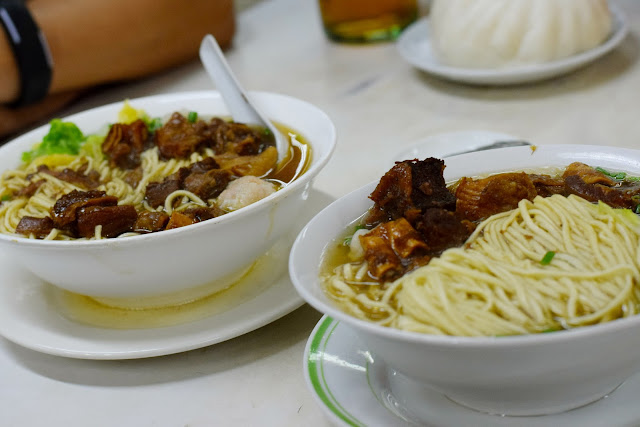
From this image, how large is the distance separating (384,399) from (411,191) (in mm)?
317

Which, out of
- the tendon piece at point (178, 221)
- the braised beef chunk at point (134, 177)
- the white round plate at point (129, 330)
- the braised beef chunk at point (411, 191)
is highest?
the braised beef chunk at point (411, 191)

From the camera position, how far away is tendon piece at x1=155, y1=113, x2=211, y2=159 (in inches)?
68.0

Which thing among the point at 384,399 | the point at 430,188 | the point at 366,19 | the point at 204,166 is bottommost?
the point at 366,19

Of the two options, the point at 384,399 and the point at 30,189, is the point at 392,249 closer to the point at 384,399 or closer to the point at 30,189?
the point at 384,399

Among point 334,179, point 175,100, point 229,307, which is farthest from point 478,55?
point 229,307

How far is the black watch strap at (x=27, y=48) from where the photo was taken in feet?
8.27

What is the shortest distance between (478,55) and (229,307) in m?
1.41

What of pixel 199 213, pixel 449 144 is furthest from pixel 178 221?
pixel 449 144

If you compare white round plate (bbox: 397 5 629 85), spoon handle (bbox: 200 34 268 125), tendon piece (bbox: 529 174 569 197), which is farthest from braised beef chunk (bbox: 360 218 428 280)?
white round plate (bbox: 397 5 629 85)

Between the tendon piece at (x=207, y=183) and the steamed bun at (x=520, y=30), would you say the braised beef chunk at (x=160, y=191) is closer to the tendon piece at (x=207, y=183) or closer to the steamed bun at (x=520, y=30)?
the tendon piece at (x=207, y=183)

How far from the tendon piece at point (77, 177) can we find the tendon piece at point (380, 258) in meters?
0.84

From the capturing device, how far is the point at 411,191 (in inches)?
43.3

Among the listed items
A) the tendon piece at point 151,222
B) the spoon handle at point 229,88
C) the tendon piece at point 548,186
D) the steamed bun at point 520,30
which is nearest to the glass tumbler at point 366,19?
the steamed bun at point 520,30

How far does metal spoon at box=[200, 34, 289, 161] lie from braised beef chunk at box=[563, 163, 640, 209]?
2.28 feet
